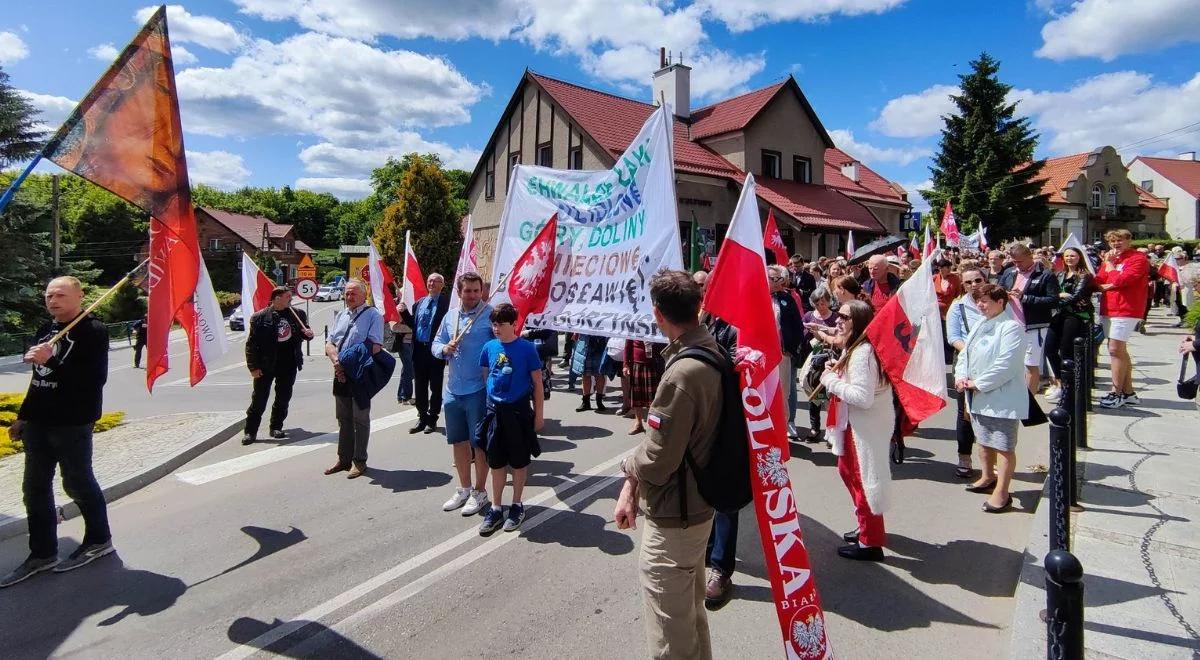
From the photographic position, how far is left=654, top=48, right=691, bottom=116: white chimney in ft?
91.9

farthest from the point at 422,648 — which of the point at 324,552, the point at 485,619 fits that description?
the point at 324,552

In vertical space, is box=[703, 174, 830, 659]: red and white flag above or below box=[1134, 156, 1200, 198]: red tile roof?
below

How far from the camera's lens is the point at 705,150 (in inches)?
1048

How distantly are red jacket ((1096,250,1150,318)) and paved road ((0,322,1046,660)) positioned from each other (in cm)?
311

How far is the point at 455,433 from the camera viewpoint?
214 inches

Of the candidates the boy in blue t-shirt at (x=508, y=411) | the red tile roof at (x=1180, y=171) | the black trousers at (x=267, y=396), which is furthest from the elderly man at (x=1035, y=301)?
the red tile roof at (x=1180, y=171)

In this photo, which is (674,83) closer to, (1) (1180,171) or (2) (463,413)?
(2) (463,413)

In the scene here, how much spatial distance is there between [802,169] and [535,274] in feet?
81.9

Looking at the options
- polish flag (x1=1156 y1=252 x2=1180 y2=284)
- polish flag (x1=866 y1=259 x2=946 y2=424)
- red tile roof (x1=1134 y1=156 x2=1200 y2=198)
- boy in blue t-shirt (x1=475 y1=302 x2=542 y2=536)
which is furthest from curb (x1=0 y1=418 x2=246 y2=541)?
red tile roof (x1=1134 y1=156 x2=1200 y2=198)

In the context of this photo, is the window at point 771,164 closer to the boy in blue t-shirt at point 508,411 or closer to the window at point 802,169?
the window at point 802,169

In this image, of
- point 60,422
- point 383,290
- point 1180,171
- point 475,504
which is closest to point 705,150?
point 383,290

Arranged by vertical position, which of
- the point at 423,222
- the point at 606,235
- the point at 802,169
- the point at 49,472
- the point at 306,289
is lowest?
the point at 49,472

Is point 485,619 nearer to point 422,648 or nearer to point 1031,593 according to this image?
point 422,648

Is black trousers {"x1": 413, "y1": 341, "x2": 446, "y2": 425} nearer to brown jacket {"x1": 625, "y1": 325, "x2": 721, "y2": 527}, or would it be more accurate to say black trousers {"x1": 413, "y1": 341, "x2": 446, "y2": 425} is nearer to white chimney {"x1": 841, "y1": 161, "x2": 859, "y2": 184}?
brown jacket {"x1": 625, "y1": 325, "x2": 721, "y2": 527}
